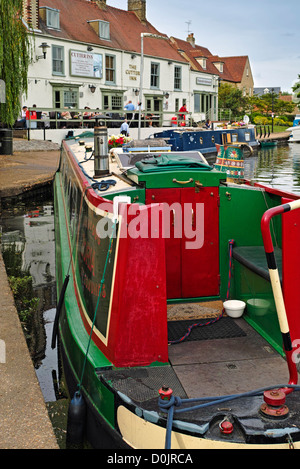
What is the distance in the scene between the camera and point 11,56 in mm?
16609

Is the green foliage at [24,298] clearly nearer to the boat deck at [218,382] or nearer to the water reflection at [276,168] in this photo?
the boat deck at [218,382]

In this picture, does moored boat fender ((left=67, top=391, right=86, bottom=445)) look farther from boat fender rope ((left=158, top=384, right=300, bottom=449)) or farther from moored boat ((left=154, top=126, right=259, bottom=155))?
moored boat ((left=154, top=126, right=259, bottom=155))

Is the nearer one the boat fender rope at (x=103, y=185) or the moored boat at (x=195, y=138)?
the boat fender rope at (x=103, y=185)

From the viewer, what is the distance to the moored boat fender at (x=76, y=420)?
3959mm

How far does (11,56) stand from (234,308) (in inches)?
557

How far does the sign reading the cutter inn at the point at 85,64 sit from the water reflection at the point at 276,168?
1097cm

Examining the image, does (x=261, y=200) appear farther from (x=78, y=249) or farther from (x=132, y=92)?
(x=132, y=92)

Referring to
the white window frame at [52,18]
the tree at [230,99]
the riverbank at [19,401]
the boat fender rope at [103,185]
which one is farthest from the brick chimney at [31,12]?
the tree at [230,99]

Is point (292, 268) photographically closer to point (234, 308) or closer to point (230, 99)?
point (234, 308)

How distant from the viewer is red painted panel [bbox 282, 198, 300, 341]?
3436 mm

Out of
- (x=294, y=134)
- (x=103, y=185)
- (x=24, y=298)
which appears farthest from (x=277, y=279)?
(x=294, y=134)

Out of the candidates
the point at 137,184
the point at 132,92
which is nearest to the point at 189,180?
the point at 137,184

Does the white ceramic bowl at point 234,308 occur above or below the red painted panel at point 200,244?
below

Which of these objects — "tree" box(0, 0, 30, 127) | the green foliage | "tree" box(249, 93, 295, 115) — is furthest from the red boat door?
"tree" box(249, 93, 295, 115)
